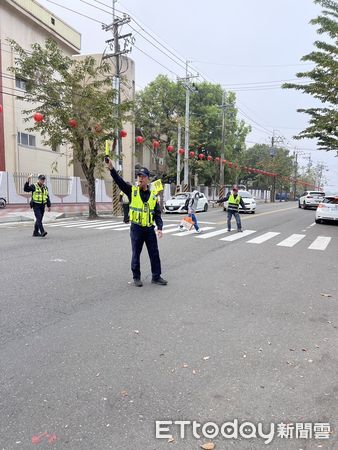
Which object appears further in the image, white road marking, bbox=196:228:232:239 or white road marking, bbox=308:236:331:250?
white road marking, bbox=196:228:232:239

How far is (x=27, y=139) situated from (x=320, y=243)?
22.5 metres

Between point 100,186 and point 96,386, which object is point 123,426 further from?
point 100,186

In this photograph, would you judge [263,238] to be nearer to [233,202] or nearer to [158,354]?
[233,202]

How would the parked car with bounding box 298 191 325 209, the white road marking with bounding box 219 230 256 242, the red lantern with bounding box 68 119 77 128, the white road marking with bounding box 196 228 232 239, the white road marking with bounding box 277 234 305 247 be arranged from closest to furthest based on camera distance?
the white road marking with bounding box 277 234 305 247 < the white road marking with bounding box 219 230 256 242 < the white road marking with bounding box 196 228 232 239 < the red lantern with bounding box 68 119 77 128 < the parked car with bounding box 298 191 325 209

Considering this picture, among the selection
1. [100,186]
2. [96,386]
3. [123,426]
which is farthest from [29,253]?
[100,186]

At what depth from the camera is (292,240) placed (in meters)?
12.1

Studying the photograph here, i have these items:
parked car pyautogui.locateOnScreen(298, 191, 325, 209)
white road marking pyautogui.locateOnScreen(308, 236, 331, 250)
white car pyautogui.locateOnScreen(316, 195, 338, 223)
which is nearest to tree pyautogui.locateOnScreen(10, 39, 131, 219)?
white road marking pyautogui.locateOnScreen(308, 236, 331, 250)

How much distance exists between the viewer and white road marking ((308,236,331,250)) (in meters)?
10.8

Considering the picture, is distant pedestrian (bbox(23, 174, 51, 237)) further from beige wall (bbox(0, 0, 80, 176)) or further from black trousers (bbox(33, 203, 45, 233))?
beige wall (bbox(0, 0, 80, 176))

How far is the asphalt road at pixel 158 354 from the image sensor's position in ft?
8.41

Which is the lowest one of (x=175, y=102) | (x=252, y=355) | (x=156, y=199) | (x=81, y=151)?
(x=252, y=355)

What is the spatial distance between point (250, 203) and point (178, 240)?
49.9ft

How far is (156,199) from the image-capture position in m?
6.18

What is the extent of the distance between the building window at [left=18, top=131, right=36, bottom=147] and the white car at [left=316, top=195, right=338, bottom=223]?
20323 mm
